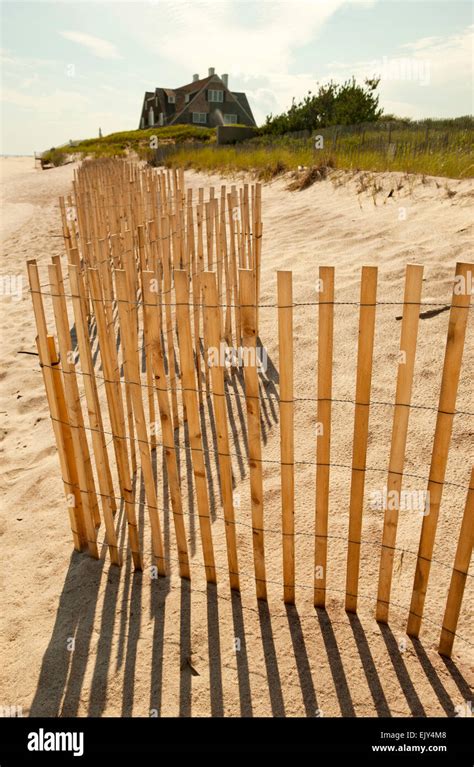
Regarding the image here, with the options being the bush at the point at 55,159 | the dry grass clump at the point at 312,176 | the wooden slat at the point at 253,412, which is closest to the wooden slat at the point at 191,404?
the wooden slat at the point at 253,412

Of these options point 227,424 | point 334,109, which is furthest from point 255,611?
point 334,109

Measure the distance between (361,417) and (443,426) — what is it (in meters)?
0.26

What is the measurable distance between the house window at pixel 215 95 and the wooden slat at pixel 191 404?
125 feet

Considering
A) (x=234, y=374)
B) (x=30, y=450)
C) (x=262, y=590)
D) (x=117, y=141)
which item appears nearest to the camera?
(x=262, y=590)

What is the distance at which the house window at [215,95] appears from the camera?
115 ft

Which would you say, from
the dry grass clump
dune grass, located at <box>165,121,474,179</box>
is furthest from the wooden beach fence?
the dry grass clump

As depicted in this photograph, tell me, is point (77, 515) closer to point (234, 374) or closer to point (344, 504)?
point (344, 504)

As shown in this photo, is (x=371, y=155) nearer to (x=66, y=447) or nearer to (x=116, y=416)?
(x=116, y=416)

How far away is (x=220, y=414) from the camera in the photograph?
76.7 inches

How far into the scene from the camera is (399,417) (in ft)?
5.72

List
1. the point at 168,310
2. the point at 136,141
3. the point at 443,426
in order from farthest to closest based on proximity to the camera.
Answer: the point at 136,141 < the point at 168,310 < the point at 443,426

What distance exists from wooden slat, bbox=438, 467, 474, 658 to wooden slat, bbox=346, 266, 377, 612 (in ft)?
1.09
